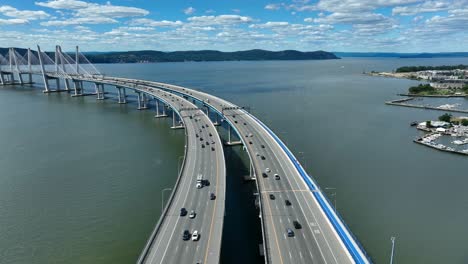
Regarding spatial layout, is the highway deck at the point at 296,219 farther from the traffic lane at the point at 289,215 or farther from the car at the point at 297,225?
the car at the point at 297,225

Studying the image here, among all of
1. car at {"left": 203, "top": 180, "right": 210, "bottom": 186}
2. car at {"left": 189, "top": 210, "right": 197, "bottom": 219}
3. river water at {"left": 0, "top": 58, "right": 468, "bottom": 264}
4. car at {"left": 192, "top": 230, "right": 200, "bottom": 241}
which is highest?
car at {"left": 203, "top": 180, "right": 210, "bottom": 186}

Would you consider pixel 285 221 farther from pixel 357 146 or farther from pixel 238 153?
pixel 357 146

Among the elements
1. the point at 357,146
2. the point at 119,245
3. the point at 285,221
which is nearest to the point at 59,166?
the point at 119,245

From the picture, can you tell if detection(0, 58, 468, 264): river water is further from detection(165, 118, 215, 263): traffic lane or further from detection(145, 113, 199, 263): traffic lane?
detection(165, 118, 215, 263): traffic lane

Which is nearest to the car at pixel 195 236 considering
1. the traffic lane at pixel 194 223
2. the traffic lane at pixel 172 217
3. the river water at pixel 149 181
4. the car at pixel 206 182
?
the traffic lane at pixel 194 223

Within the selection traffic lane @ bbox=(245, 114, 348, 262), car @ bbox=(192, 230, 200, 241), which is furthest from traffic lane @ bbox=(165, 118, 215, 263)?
traffic lane @ bbox=(245, 114, 348, 262)

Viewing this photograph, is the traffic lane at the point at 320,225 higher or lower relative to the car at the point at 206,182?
lower

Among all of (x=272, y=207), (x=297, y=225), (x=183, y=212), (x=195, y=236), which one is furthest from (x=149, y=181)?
(x=297, y=225)

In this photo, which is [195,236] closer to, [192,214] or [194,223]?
[194,223]

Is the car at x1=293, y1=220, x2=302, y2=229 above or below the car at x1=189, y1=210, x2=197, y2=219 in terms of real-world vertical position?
below
